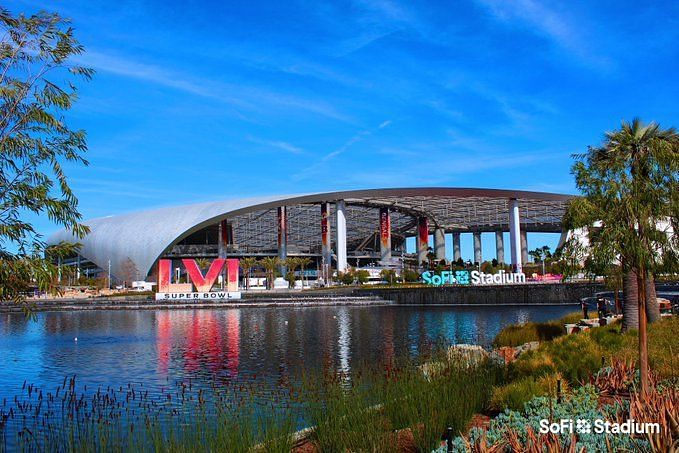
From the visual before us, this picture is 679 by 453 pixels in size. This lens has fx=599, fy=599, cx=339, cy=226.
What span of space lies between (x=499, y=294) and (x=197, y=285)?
3543 centimetres

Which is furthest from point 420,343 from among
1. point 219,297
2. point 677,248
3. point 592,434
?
point 219,297

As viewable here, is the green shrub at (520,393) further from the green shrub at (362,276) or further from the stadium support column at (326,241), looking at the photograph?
the stadium support column at (326,241)

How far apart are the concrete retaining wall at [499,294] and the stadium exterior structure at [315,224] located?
102 feet

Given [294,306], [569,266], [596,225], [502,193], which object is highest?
[502,193]

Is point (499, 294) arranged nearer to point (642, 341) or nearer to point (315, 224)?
point (642, 341)

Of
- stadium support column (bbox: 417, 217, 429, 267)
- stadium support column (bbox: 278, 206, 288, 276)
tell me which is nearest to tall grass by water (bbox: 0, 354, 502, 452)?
stadium support column (bbox: 278, 206, 288, 276)

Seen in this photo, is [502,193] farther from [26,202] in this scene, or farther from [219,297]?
[26,202]

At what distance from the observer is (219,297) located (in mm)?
70938

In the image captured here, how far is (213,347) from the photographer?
91.7ft

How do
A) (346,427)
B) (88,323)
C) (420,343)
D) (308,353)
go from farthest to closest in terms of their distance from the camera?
1. (88,323)
2. (420,343)
3. (308,353)
4. (346,427)

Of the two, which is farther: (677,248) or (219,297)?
(219,297)

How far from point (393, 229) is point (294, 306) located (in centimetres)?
7349

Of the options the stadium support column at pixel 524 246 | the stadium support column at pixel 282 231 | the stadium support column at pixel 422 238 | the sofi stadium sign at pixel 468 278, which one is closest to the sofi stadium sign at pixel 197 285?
the sofi stadium sign at pixel 468 278

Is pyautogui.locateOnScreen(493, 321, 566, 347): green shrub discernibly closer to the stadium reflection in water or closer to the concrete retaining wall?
the stadium reflection in water
